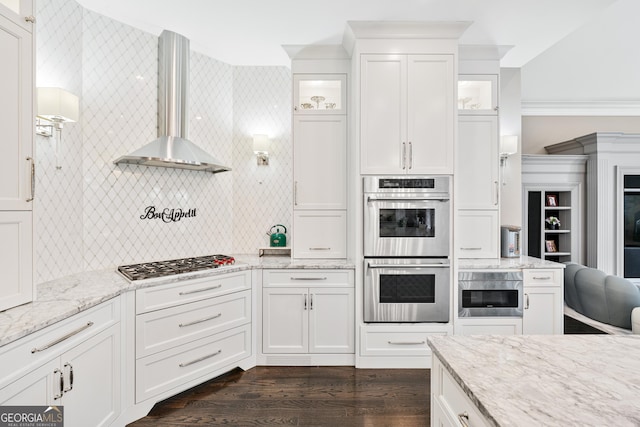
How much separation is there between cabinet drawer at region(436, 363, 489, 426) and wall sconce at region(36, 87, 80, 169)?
8.29ft

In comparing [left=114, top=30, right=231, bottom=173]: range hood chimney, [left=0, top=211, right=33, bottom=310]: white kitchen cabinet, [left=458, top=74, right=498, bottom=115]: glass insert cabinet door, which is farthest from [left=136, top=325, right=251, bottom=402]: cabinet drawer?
[left=458, top=74, right=498, bottom=115]: glass insert cabinet door

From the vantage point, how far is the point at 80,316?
1.73m

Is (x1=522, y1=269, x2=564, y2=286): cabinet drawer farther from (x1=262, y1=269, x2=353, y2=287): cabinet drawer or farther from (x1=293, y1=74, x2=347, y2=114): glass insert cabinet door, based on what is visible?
(x1=293, y1=74, x2=347, y2=114): glass insert cabinet door

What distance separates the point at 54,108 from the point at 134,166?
0.82 m

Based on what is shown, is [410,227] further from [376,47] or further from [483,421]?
[483,421]

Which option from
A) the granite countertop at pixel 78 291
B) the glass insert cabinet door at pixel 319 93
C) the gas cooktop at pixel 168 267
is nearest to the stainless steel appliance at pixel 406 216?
the granite countertop at pixel 78 291

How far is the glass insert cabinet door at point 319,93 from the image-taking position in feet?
10.3

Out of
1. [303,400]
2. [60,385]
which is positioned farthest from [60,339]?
[303,400]

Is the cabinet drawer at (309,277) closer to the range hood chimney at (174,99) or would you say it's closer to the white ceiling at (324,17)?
the range hood chimney at (174,99)

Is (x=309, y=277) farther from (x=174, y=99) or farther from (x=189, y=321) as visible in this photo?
(x=174, y=99)

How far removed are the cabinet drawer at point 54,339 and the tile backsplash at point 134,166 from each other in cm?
39

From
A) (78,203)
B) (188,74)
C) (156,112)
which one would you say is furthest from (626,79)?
(78,203)

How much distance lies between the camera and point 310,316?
293 centimetres

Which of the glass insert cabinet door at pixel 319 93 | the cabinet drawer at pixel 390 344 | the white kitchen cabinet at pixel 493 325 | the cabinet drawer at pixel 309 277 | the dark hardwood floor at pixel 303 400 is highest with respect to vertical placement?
the glass insert cabinet door at pixel 319 93
